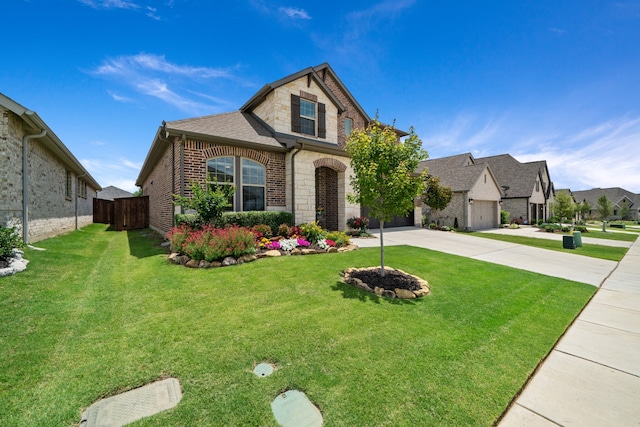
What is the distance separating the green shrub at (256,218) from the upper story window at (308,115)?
4662mm

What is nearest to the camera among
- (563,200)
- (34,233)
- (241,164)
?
(34,233)

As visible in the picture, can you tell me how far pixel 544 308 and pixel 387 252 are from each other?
4.35 meters

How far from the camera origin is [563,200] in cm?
2223

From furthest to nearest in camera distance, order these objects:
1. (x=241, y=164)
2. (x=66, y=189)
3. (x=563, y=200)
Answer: (x=563, y=200) → (x=66, y=189) → (x=241, y=164)

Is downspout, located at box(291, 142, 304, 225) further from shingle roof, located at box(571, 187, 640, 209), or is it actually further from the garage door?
shingle roof, located at box(571, 187, 640, 209)

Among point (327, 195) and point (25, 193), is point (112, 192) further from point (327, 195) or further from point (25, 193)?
point (327, 195)

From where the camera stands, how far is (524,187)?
28.3 metres

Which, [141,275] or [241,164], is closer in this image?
[141,275]

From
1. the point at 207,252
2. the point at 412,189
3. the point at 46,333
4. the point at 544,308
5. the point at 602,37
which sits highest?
the point at 602,37

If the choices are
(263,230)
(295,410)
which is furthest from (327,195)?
(295,410)

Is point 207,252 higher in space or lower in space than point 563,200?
lower

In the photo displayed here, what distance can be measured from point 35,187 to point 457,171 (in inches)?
1087

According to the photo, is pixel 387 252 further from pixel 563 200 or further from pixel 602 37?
pixel 563 200

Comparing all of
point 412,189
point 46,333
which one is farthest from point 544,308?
point 46,333
